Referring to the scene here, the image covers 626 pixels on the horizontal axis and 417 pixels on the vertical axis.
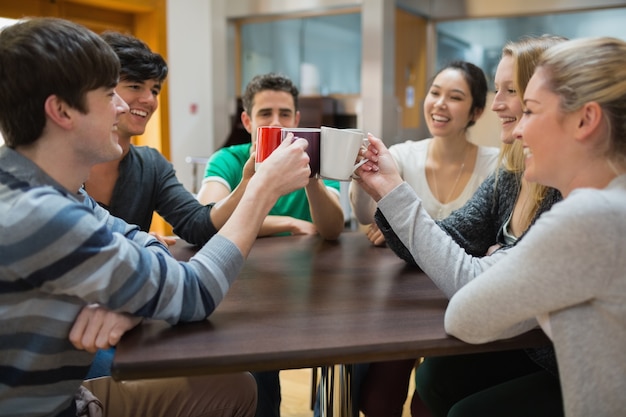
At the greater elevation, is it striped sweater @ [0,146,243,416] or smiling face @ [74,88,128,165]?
smiling face @ [74,88,128,165]

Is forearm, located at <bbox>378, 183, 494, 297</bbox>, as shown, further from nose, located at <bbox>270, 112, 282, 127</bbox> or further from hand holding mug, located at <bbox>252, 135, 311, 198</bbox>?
nose, located at <bbox>270, 112, 282, 127</bbox>

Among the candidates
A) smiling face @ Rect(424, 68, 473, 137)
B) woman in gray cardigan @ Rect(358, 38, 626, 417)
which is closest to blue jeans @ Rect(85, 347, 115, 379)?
woman in gray cardigan @ Rect(358, 38, 626, 417)

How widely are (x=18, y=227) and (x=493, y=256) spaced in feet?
2.86

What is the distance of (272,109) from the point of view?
2.15 metres

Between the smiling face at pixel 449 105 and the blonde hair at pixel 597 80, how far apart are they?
1161mm

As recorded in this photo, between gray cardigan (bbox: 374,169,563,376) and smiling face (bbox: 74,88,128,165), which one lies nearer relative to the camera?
smiling face (bbox: 74,88,128,165)

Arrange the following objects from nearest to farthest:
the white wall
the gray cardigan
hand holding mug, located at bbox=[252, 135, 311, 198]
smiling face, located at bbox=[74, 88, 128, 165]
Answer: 1. smiling face, located at bbox=[74, 88, 128, 165]
2. hand holding mug, located at bbox=[252, 135, 311, 198]
3. the gray cardigan
4. the white wall

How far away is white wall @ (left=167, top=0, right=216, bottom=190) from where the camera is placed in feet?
13.4

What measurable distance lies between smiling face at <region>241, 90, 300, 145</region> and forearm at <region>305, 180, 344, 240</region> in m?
0.53

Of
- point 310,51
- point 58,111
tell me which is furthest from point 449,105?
point 310,51

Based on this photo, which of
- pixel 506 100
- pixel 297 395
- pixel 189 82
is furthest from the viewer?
pixel 189 82

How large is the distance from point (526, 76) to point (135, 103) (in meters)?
1.07

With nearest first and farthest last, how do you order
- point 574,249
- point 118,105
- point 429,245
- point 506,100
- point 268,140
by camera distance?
point 574,249 < point 118,105 < point 429,245 < point 268,140 < point 506,100

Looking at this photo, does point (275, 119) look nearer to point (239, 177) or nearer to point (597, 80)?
point (239, 177)
